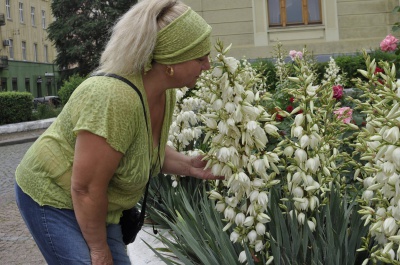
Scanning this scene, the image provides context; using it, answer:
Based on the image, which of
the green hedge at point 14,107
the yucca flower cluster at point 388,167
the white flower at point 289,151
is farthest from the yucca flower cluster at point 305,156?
the green hedge at point 14,107

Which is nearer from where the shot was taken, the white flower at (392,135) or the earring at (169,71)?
the white flower at (392,135)

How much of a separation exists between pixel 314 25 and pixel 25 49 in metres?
45.9

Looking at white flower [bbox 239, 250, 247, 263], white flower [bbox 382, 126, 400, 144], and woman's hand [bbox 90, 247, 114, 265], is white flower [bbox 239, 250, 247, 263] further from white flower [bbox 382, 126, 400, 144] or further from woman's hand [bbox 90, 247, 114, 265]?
white flower [bbox 382, 126, 400, 144]

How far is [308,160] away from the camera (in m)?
2.68

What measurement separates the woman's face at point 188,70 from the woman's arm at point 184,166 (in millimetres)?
567

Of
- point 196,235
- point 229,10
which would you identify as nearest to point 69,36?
point 229,10

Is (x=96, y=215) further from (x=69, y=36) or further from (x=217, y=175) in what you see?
(x=69, y=36)

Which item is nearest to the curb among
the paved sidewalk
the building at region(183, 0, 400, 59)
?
the paved sidewalk

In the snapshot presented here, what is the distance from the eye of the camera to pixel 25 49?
5788 centimetres

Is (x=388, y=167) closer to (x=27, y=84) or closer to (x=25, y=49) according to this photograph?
(x=27, y=84)

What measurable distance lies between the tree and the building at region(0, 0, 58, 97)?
40.9 feet

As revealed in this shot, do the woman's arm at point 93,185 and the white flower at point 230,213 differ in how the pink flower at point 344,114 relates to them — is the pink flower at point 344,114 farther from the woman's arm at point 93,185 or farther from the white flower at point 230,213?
the woman's arm at point 93,185

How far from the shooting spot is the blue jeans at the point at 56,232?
2.27 meters

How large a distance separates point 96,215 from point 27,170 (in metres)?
0.33
